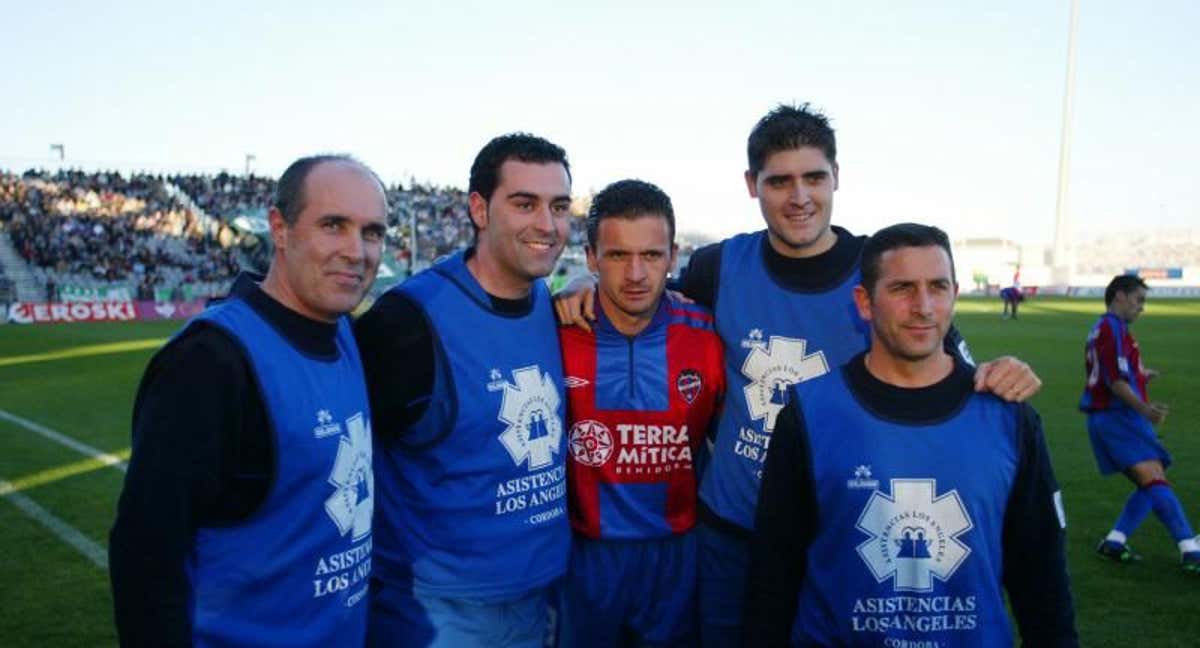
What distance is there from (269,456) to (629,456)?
58.0 inches

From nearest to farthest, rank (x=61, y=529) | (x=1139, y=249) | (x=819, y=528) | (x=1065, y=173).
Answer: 1. (x=819, y=528)
2. (x=61, y=529)
3. (x=1065, y=173)
4. (x=1139, y=249)

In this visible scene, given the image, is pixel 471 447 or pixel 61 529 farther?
pixel 61 529

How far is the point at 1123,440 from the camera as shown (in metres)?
6.91

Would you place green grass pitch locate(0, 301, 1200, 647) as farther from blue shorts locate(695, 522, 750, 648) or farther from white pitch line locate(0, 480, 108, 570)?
blue shorts locate(695, 522, 750, 648)

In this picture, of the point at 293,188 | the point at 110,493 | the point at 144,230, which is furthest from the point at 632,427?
the point at 144,230

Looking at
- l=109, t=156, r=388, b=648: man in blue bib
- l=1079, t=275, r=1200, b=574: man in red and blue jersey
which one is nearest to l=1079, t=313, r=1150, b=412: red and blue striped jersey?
l=1079, t=275, r=1200, b=574: man in red and blue jersey

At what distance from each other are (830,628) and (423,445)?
4.79 ft

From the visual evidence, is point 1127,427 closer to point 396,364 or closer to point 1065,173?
point 396,364

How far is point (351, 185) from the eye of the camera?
2.62m

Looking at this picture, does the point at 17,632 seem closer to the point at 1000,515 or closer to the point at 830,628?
the point at 830,628

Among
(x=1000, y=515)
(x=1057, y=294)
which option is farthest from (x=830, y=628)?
(x=1057, y=294)

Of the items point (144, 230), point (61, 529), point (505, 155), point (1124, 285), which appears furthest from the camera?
point (144, 230)

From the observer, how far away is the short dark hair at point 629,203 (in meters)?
3.42

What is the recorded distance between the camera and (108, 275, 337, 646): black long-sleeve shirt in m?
2.10
